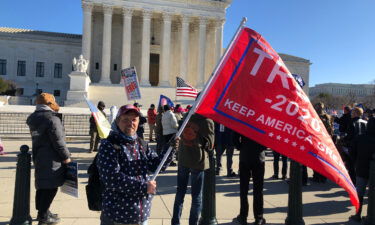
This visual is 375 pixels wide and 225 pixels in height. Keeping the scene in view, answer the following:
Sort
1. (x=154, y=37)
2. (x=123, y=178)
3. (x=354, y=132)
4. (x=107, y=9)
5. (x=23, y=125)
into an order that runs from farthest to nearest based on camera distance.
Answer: (x=154, y=37) < (x=107, y=9) < (x=23, y=125) < (x=354, y=132) < (x=123, y=178)

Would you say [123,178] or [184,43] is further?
[184,43]

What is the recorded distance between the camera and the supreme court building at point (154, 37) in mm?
38344

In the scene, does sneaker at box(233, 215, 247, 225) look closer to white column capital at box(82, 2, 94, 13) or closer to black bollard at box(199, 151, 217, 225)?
black bollard at box(199, 151, 217, 225)

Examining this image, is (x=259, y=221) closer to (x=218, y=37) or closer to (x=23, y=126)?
(x=23, y=126)

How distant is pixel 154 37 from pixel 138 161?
44.4 meters

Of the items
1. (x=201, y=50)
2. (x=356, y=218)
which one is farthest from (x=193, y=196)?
(x=201, y=50)

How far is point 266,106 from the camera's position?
118 inches

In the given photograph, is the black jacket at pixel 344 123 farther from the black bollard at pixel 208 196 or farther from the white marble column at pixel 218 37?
the white marble column at pixel 218 37

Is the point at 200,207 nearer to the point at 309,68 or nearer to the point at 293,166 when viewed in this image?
the point at 293,166

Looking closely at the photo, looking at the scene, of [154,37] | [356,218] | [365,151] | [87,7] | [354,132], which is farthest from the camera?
[154,37]

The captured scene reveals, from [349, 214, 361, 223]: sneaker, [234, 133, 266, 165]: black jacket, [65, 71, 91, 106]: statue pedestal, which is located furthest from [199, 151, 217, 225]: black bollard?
[65, 71, 91, 106]: statue pedestal

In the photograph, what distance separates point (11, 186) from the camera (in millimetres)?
6602

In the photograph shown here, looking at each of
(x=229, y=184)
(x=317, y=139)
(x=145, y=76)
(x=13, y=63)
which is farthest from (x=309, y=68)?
(x=317, y=139)

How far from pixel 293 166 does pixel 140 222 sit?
2782mm
